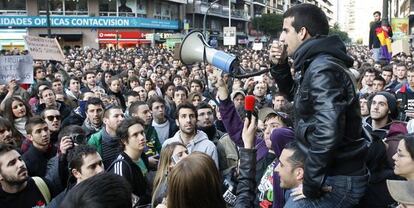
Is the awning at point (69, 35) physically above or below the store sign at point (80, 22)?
below

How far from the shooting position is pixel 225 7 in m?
69.2

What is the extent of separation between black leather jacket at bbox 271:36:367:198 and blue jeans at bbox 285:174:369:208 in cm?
4

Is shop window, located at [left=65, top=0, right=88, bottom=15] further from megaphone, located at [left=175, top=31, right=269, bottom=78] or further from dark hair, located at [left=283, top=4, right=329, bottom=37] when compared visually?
dark hair, located at [left=283, top=4, right=329, bottom=37]

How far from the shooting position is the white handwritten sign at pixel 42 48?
10734mm

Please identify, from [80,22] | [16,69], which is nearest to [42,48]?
[16,69]

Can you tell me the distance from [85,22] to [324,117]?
157 ft

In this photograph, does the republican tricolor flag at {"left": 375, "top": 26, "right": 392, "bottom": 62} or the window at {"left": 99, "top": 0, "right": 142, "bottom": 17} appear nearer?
the republican tricolor flag at {"left": 375, "top": 26, "right": 392, "bottom": 62}

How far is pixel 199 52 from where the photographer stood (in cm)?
453

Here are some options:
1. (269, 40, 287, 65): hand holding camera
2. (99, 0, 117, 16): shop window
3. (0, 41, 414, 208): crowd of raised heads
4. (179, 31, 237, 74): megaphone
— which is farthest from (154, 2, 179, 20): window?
(269, 40, 287, 65): hand holding camera

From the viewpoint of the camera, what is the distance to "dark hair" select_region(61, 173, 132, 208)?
197 cm

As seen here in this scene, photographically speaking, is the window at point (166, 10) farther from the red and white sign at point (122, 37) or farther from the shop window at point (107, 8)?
the red and white sign at point (122, 37)

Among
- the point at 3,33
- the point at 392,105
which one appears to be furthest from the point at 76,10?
the point at 392,105

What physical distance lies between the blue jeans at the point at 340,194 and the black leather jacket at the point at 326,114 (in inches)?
1.5

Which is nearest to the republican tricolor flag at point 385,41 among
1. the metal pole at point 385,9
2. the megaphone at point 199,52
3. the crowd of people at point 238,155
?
the metal pole at point 385,9
